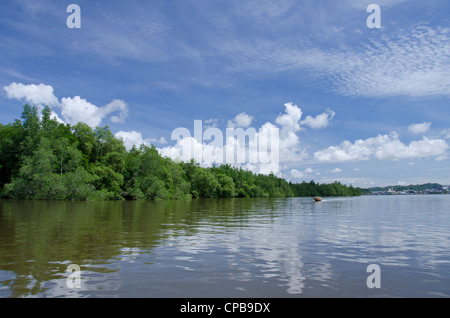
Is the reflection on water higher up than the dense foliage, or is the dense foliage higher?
the dense foliage

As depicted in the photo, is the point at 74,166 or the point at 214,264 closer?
the point at 214,264

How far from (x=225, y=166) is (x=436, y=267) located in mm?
181985

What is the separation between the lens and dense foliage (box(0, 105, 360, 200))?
74250 millimetres

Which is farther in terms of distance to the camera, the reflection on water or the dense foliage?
the dense foliage

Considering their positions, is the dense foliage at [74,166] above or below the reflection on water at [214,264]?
above

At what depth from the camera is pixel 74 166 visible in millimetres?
82938

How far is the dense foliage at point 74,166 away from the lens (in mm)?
74250

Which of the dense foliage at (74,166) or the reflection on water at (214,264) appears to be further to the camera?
the dense foliage at (74,166)

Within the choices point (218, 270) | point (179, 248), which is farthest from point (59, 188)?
point (218, 270)

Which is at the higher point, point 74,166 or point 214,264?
point 74,166
